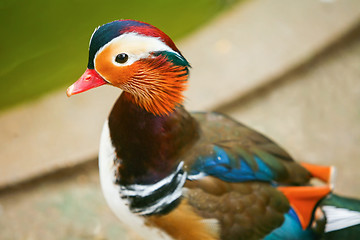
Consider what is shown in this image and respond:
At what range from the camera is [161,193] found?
4.49ft

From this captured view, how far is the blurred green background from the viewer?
8.94 ft

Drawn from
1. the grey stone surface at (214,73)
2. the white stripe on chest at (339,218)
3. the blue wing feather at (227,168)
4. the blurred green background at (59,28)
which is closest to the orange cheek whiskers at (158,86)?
the blue wing feather at (227,168)

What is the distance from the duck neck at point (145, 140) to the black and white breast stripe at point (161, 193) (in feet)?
0.06

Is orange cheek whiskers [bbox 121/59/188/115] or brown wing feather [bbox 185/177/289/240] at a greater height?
orange cheek whiskers [bbox 121/59/188/115]

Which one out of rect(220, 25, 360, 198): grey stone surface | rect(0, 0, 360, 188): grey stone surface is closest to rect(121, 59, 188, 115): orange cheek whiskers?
rect(0, 0, 360, 188): grey stone surface

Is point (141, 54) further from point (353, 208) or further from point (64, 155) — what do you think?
point (64, 155)

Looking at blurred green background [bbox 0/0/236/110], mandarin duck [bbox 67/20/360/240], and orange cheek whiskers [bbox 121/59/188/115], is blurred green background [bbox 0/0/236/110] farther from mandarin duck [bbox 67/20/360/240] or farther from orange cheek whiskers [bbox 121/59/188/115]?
orange cheek whiskers [bbox 121/59/188/115]

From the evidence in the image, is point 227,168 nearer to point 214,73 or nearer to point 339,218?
point 339,218

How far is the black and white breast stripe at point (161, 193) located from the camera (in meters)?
1.37

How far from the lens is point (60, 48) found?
2.87 m

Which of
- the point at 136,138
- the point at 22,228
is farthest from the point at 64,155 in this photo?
the point at 136,138

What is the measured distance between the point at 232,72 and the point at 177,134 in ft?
3.48

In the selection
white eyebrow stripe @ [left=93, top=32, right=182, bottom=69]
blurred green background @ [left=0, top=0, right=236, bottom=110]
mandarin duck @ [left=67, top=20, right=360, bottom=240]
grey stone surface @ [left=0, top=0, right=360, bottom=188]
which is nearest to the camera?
white eyebrow stripe @ [left=93, top=32, right=182, bottom=69]

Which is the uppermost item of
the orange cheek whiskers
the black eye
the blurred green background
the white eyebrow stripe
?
the white eyebrow stripe
